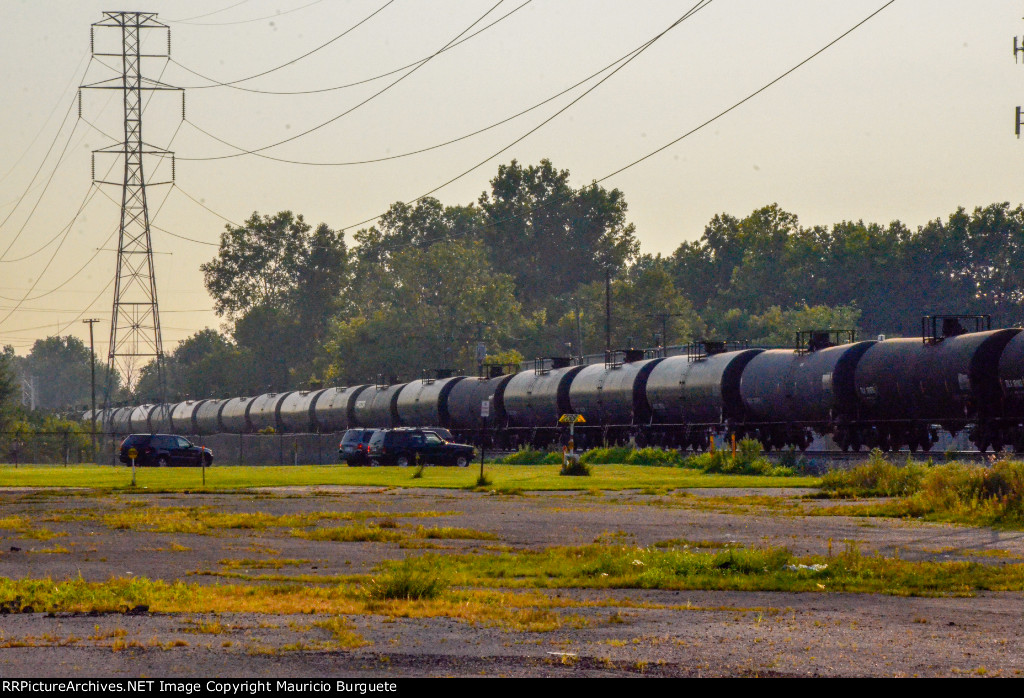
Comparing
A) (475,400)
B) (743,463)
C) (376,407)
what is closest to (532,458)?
(475,400)

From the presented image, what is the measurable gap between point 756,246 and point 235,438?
99.8 m

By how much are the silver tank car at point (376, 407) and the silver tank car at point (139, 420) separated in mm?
36687

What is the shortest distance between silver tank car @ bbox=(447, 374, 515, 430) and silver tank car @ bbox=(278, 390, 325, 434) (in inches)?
742

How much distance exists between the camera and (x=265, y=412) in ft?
293

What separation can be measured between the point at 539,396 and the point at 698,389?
12.7m

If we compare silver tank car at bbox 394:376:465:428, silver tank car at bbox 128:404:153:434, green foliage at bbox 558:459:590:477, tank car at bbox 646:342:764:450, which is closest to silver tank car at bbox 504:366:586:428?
silver tank car at bbox 394:376:465:428

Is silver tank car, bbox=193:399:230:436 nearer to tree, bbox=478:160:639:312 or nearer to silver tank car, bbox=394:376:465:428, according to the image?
silver tank car, bbox=394:376:465:428

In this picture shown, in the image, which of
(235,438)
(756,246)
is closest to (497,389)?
(235,438)

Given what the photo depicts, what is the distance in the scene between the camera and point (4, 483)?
137 ft

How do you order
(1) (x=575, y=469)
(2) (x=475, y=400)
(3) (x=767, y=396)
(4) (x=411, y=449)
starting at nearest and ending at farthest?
(1) (x=575, y=469), (3) (x=767, y=396), (4) (x=411, y=449), (2) (x=475, y=400)

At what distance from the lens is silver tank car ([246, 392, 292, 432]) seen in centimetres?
8838

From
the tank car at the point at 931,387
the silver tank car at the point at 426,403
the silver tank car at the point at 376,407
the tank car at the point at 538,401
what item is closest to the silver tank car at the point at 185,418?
the silver tank car at the point at 376,407

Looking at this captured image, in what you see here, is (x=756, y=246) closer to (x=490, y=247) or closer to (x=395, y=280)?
(x=490, y=247)

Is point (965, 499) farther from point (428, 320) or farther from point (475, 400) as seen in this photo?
point (428, 320)
